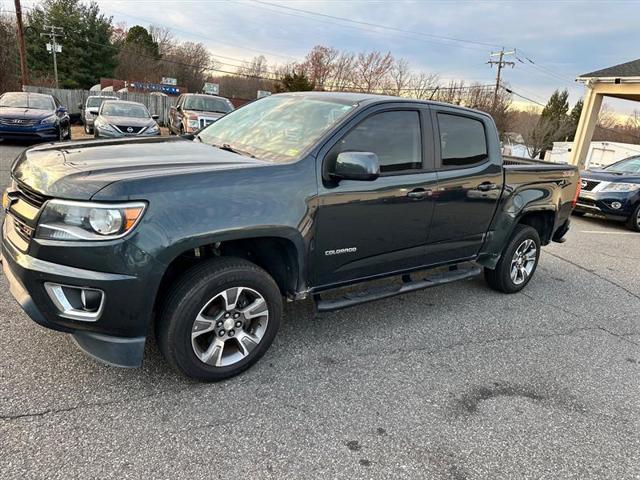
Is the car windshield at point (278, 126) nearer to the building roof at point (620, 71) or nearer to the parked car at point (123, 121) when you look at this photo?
the parked car at point (123, 121)

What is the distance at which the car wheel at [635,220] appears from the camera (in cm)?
929

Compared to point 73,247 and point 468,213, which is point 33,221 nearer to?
point 73,247

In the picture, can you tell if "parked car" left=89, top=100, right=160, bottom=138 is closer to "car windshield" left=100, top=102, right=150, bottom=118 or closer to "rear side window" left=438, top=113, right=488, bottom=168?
"car windshield" left=100, top=102, right=150, bottom=118

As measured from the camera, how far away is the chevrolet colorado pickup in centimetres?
243

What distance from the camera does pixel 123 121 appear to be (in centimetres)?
1229

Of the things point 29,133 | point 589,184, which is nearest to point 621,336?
point 589,184

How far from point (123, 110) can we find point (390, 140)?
39.4 feet

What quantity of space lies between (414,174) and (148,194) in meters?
2.07

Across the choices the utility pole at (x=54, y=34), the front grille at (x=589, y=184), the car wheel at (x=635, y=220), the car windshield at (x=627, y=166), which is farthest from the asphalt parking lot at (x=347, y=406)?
the utility pole at (x=54, y=34)

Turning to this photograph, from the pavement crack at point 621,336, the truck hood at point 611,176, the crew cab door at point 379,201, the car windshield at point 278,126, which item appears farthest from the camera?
the truck hood at point 611,176

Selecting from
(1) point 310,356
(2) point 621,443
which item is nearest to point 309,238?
(1) point 310,356

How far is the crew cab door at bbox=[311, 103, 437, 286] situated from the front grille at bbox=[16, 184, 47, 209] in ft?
5.31

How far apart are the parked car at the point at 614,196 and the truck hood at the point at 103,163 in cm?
888

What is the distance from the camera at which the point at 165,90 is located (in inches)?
1577
